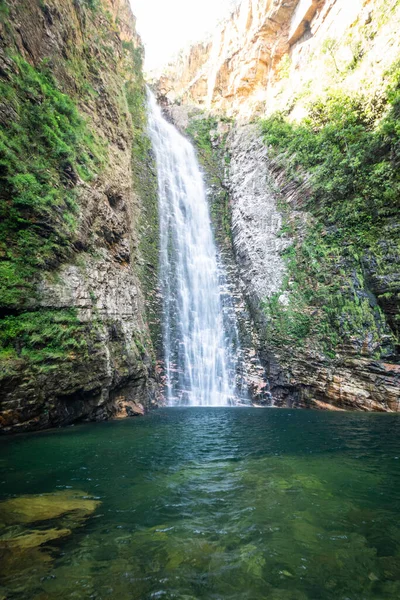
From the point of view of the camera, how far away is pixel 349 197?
49.8 ft

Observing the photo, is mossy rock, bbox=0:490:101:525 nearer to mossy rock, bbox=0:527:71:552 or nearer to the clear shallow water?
the clear shallow water

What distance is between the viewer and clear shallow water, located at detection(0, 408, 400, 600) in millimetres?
2264

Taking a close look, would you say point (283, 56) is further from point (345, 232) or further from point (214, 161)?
point (345, 232)

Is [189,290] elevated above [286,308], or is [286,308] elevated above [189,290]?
[189,290]

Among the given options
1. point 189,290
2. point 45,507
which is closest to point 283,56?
point 189,290

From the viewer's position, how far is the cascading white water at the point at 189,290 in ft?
51.4

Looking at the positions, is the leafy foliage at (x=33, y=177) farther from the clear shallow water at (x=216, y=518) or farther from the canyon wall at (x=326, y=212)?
the canyon wall at (x=326, y=212)

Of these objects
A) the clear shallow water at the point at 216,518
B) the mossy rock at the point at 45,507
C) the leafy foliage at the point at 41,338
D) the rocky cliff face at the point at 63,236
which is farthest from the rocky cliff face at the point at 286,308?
the mossy rock at the point at 45,507

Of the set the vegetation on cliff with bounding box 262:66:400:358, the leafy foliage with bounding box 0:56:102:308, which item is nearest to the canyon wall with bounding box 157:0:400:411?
the vegetation on cliff with bounding box 262:66:400:358

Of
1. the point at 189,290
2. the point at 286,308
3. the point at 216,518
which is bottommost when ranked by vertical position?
the point at 216,518

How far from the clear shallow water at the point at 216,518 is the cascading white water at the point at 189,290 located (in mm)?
8439

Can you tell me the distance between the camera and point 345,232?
15047 millimetres

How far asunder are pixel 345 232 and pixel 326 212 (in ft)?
5.70

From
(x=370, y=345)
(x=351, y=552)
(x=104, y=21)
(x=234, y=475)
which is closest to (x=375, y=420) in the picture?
(x=370, y=345)
